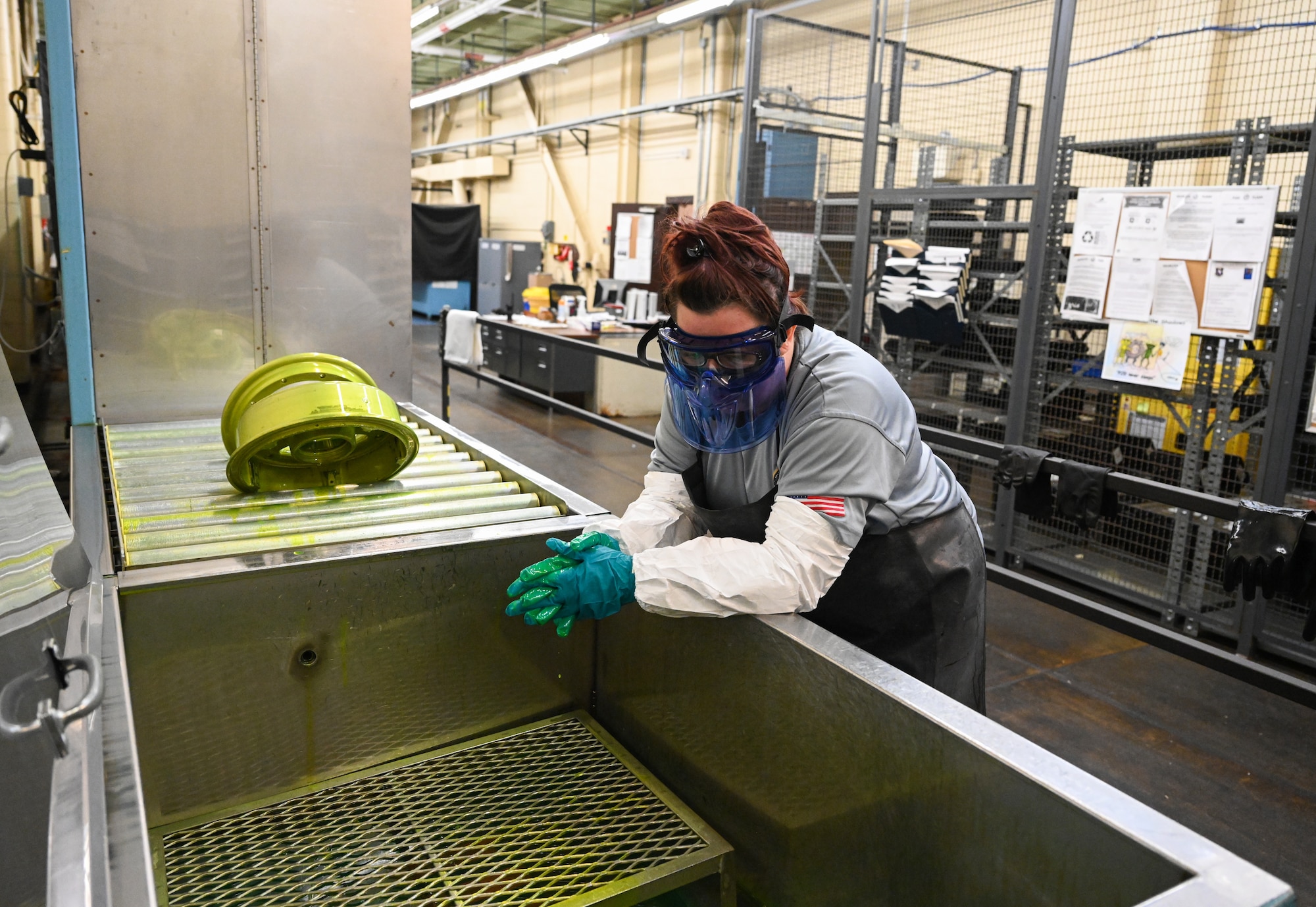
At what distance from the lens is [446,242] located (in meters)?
16.5

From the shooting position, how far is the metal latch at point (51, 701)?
2.73 ft

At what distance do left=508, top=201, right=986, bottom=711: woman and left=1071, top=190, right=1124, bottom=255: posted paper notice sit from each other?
3045 mm

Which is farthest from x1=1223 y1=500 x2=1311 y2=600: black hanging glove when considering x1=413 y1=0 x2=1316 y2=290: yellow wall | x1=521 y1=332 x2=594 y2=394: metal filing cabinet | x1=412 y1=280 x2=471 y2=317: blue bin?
x1=412 y1=280 x2=471 y2=317: blue bin

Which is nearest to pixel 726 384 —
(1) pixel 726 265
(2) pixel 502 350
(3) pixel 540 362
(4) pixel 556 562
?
(1) pixel 726 265

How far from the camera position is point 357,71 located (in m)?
3.16

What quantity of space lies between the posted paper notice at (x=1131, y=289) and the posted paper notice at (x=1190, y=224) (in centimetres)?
11

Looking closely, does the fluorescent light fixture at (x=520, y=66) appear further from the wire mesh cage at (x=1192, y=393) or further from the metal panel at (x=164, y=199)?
the metal panel at (x=164, y=199)

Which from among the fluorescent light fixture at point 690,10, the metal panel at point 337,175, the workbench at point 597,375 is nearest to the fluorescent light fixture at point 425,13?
the fluorescent light fixture at point 690,10

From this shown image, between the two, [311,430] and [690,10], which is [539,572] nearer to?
[311,430]

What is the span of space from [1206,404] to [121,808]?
14.1 ft

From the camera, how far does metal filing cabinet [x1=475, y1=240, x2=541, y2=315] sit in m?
14.9

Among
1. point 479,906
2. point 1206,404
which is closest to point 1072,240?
point 1206,404

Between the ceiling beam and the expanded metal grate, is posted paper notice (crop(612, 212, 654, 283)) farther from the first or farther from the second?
the expanded metal grate

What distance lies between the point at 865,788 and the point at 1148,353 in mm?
3525
